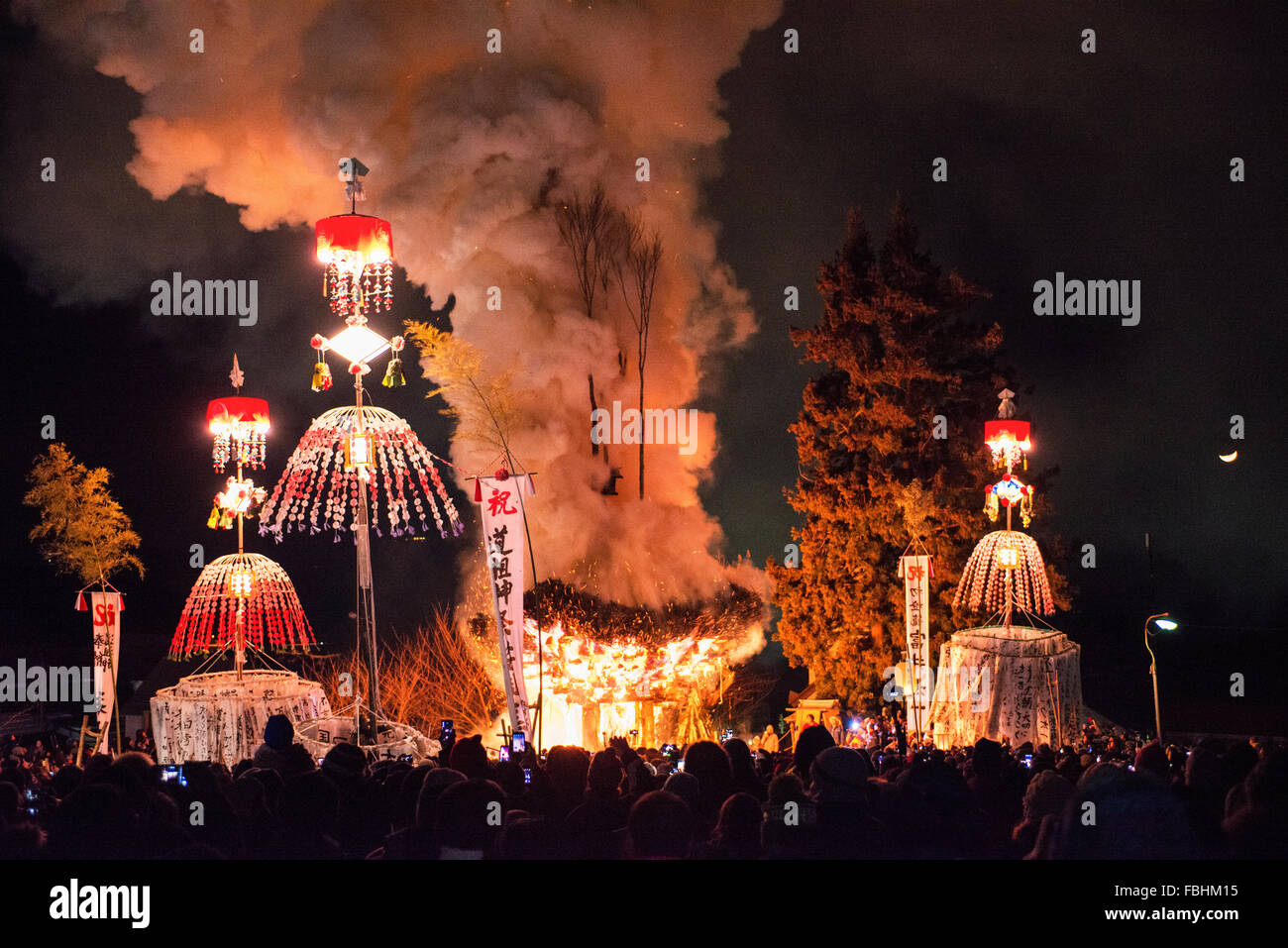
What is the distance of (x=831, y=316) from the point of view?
20.3 meters

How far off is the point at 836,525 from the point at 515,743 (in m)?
11.2

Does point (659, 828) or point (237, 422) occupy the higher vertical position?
point (237, 422)

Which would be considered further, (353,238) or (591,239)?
(591,239)

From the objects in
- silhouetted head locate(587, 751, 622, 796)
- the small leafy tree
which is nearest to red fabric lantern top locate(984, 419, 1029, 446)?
silhouetted head locate(587, 751, 622, 796)

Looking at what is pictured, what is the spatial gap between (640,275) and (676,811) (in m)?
16.9

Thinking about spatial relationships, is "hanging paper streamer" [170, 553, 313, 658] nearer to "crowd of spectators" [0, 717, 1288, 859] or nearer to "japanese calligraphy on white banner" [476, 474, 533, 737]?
"japanese calligraphy on white banner" [476, 474, 533, 737]

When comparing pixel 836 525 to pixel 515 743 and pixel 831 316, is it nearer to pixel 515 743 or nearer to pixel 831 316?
pixel 831 316

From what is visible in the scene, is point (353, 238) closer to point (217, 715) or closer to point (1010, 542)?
point (217, 715)

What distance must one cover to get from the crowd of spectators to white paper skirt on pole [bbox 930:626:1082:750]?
9.45 m

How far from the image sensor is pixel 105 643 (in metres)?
14.9

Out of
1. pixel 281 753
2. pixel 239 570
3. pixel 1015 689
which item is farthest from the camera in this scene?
pixel 1015 689

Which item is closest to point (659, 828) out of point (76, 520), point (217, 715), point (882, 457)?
point (217, 715)

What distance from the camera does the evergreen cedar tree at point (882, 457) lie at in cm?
1938

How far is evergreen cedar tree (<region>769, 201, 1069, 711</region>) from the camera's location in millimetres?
19375
